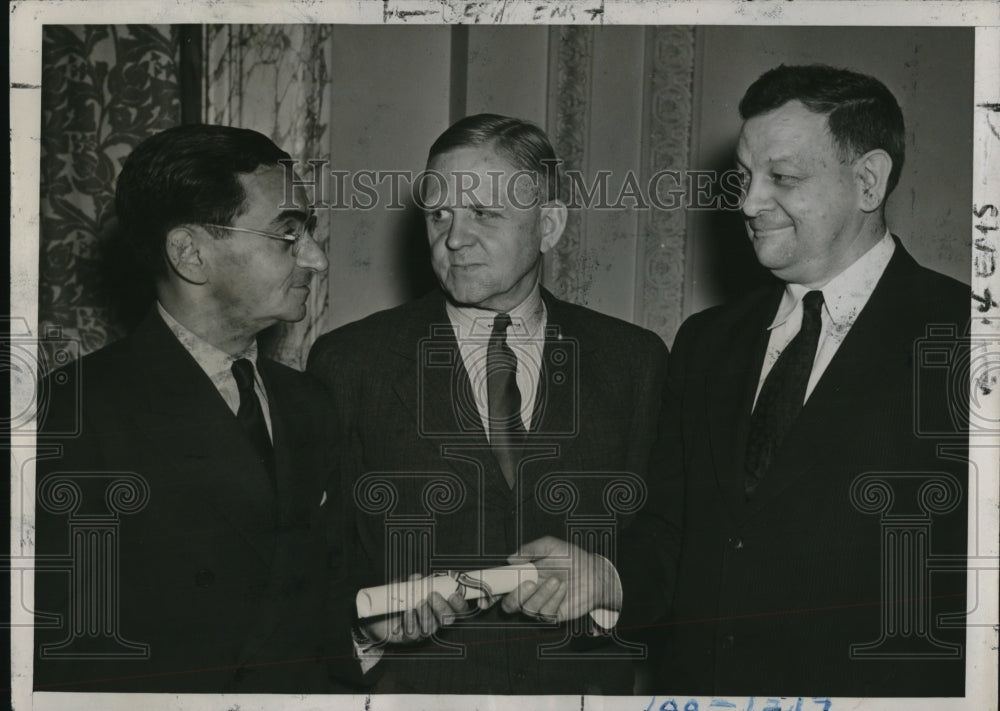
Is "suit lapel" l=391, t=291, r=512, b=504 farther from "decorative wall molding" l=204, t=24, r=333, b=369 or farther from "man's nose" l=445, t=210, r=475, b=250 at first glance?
"decorative wall molding" l=204, t=24, r=333, b=369

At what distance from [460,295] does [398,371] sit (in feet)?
0.73

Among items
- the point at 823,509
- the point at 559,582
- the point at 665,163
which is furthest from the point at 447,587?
the point at 665,163

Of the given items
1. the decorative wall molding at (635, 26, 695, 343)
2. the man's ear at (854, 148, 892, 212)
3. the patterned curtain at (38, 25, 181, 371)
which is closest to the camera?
the man's ear at (854, 148, 892, 212)

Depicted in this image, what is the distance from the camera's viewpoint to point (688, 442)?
8.38ft

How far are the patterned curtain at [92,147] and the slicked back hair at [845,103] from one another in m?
1.41

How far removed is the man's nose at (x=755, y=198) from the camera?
2.50m

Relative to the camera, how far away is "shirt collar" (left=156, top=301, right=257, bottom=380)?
2512 millimetres

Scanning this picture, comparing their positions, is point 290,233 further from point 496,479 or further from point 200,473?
point 496,479

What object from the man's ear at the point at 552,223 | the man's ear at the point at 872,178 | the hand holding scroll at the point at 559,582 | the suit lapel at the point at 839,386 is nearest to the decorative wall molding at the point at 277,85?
the man's ear at the point at 552,223

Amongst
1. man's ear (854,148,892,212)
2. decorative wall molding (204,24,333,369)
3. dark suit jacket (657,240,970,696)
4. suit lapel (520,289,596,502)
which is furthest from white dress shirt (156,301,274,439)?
man's ear (854,148,892,212)

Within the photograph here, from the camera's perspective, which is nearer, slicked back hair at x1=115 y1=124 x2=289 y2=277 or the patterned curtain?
slicked back hair at x1=115 y1=124 x2=289 y2=277

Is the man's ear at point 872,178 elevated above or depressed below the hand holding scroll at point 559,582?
above

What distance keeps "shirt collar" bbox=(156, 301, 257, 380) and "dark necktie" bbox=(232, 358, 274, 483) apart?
0.02 m

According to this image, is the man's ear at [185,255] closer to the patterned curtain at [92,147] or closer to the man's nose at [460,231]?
the patterned curtain at [92,147]
